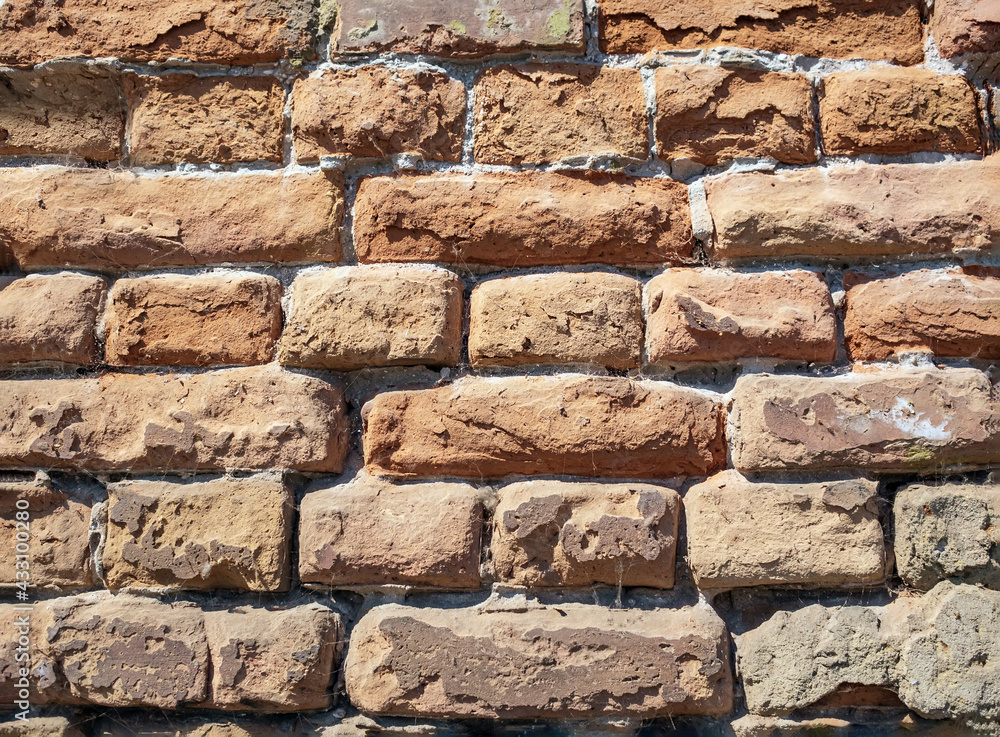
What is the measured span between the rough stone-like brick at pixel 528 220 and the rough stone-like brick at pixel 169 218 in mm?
81

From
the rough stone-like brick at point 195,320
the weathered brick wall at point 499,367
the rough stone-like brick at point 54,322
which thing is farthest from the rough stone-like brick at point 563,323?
the rough stone-like brick at point 54,322

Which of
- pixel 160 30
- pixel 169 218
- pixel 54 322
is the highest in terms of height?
pixel 160 30

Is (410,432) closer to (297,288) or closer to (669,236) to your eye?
(297,288)

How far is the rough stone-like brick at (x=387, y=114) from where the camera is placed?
1.01 metres

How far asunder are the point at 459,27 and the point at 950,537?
0.88m

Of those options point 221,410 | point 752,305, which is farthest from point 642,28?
point 221,410

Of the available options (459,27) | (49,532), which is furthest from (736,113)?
(49,532)

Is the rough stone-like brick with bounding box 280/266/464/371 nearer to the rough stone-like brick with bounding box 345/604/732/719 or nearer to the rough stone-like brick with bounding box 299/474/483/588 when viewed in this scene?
the rough stone-like brick with bounding box 299/474/483/588

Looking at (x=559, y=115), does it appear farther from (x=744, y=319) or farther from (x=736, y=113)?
(x=744, y=319)

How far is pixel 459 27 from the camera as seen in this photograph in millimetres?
1013

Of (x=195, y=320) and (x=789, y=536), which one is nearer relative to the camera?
(x=789, y=536)

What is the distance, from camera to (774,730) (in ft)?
2.94

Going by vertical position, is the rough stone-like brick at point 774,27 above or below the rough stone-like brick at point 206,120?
above

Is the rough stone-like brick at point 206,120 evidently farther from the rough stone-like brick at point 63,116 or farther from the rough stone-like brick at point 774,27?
the rough stone-like brick at point 774,27
